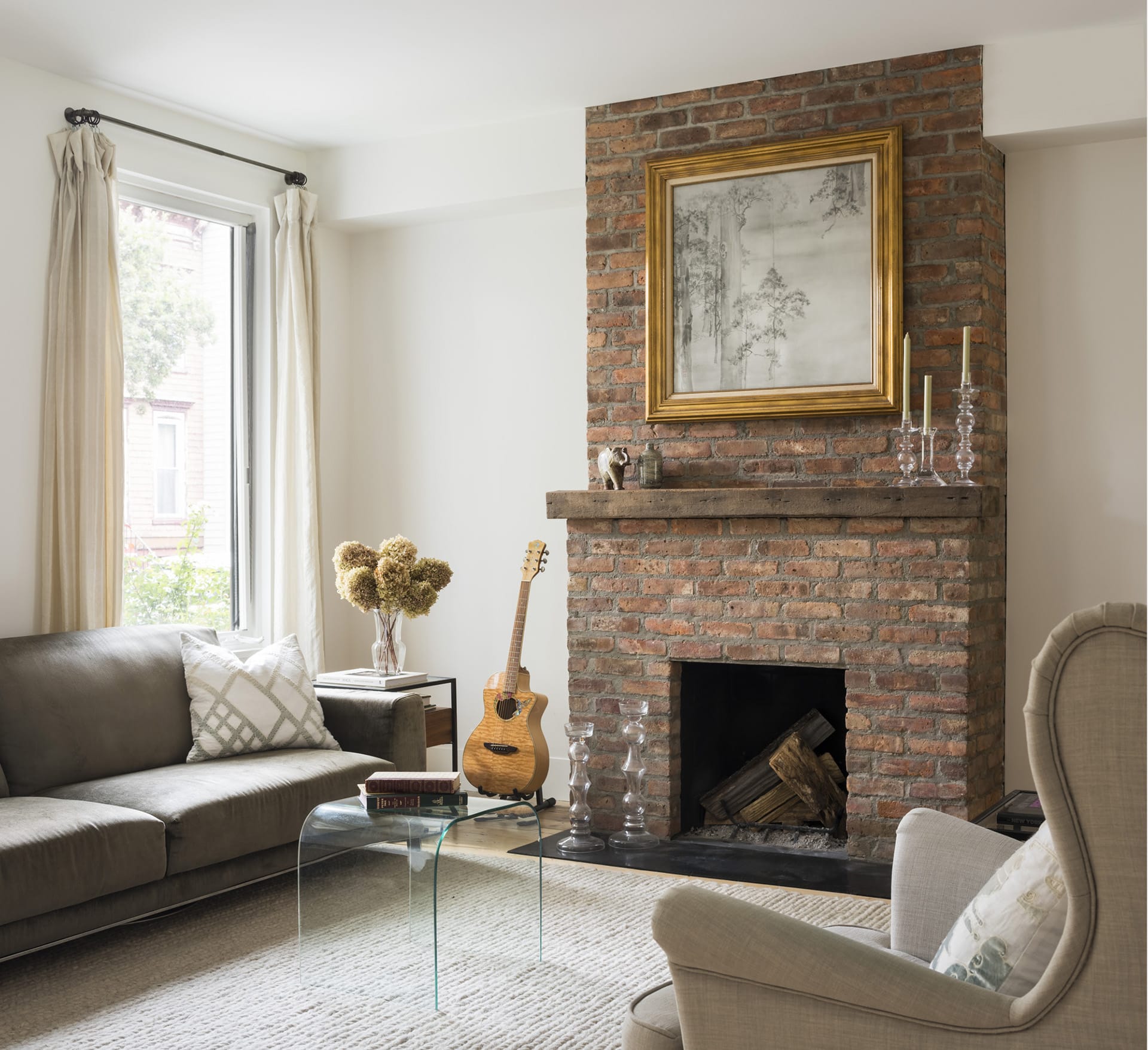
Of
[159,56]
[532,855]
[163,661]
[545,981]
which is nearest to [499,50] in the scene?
[159,56]

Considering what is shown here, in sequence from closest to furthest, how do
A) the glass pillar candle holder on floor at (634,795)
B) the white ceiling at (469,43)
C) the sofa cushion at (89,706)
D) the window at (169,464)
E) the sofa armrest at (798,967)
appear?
the sofa armrest at (798,967)
the sofa cushion at (89,706)
the white ceiling at (469,43)
the glass pillar candle holder on floor at (634,795)
the window at (169,464)

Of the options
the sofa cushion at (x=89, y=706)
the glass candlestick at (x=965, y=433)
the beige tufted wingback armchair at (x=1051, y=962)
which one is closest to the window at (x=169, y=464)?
the sofa cushion at (x=89, y=706)

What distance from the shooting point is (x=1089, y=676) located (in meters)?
1.44

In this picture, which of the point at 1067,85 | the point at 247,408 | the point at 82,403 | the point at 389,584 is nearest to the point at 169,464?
the point at 247,408

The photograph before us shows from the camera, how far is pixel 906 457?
13.7 ft

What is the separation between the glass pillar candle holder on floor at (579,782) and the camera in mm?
4465

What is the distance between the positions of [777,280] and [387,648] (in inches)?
80.0

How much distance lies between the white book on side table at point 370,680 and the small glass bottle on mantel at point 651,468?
1.16m

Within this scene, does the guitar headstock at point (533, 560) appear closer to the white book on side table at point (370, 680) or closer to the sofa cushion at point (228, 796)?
the white book on side table at point (370, 680)

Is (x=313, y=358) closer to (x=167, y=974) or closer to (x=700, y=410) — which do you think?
(x=700, y=410)

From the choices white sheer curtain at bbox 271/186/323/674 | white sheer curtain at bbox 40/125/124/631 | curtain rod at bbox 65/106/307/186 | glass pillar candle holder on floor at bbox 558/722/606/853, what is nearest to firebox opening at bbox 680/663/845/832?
glass pillar candle holder on floor at bbox 558/722/606/853

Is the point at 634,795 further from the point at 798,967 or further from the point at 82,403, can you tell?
the point at 798,967

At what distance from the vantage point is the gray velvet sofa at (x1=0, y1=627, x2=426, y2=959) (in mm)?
3100

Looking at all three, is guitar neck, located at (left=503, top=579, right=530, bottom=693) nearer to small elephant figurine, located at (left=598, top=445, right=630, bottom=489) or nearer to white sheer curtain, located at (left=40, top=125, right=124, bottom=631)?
small elephant figurine, located at (left=598, top=445, right=630, bottom=489)
